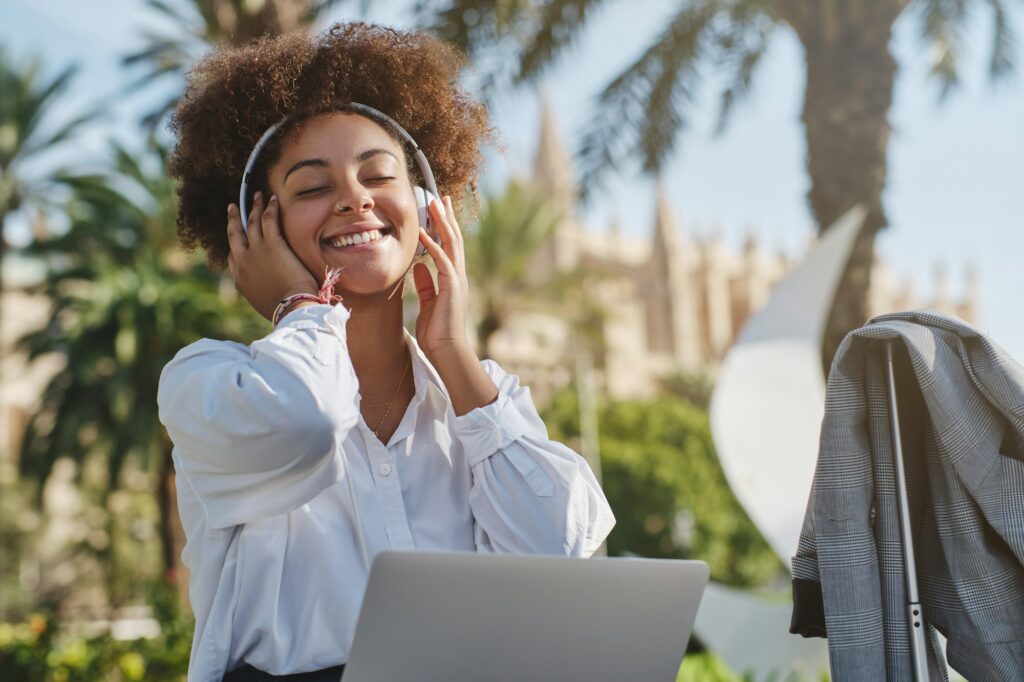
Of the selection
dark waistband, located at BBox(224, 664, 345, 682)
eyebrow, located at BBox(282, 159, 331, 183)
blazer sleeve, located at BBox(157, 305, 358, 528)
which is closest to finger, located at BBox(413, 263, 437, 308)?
eyebrow, located at BBox(282, 159, 331, 183)

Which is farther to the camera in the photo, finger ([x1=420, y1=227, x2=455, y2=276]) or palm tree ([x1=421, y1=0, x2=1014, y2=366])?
palm tree ([x1=421, y1=0, x2=1014, y2=366])

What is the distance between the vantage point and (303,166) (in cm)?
183

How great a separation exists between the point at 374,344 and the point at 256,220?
0.28 m

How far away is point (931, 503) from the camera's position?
1.72 m

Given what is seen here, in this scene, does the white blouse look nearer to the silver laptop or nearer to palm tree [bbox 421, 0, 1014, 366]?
the silver laptop

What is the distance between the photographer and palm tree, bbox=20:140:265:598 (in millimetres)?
15078

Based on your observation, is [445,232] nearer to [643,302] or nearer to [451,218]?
[451,218]

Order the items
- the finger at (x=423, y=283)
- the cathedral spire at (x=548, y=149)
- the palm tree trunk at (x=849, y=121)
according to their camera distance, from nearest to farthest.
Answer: the finger at (x=423, y=283) < the palm tree trunk at (x=849, y=121) < the cathedral spire at (x=548, y=149)

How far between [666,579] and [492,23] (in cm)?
775

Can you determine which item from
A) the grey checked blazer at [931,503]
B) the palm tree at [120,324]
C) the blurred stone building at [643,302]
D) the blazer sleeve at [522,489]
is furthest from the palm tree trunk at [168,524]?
the blurred stone building at [643,302]

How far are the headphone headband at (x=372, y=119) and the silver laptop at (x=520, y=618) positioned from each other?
773mm

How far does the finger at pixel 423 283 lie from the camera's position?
192 cm

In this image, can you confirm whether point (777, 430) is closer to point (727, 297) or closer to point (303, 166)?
point (303, 166)

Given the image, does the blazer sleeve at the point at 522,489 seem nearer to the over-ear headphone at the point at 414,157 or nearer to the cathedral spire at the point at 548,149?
the over-ear headphone at the point at 414,157
